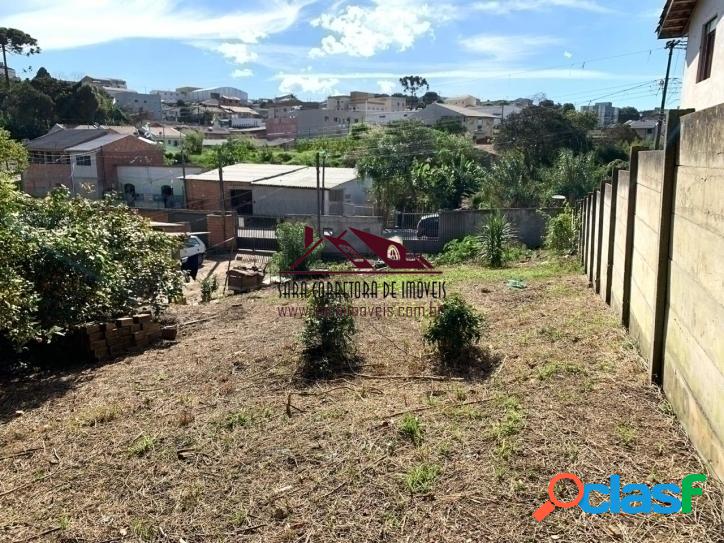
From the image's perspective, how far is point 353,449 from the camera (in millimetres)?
3727

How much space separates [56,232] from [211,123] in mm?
73952

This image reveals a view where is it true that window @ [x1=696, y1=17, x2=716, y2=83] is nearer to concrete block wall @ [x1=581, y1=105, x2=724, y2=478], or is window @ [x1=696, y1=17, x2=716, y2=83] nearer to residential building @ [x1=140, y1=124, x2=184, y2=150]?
concrete block wall @ [x1=581, y1=105, x2=724, y2=478]

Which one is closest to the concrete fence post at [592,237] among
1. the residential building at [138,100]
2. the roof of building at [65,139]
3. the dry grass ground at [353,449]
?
the dry grass ground at [353,449]

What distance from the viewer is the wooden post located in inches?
210

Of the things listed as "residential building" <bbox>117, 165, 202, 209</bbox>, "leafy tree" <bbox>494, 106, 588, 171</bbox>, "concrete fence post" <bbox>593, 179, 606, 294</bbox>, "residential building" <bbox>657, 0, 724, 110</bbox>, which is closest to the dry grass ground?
"concrete fence post" <bbox>593, 179, 606, 294</bbox>

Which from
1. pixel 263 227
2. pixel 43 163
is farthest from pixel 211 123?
pixel 263 227

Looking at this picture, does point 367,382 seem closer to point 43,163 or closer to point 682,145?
point 682,145

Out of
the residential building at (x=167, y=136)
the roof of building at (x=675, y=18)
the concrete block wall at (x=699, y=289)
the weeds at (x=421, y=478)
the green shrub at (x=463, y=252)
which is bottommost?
the green shrub at (x=463, y=252)

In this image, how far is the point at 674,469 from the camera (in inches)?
119

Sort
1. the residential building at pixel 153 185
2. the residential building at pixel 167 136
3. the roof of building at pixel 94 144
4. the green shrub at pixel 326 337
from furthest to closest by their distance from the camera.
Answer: the residential building at pixel 167 136 < the roof of building at pixel 94 144 < the residential building at pixel 153 185 < the green shrub at pixel 326 337

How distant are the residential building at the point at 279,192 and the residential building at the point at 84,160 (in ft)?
28.0

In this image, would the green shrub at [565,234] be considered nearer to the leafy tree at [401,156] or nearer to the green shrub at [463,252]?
the green shrub at [463,252]

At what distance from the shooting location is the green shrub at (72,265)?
602 cm

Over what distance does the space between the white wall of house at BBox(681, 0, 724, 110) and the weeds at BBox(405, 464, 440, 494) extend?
819 centimetres
